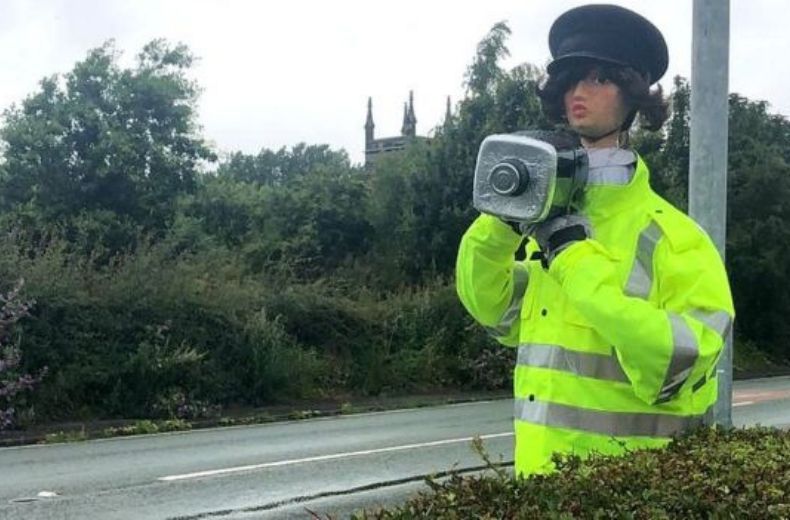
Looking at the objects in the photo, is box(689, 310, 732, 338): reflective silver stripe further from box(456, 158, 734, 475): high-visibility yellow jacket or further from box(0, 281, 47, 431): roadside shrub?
box(0, 281, 47, 431): roadside shrub

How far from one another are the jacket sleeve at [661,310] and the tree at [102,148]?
24294mm

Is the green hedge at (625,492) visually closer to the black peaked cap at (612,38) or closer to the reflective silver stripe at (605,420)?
the reflective silver stripe at (605,420)

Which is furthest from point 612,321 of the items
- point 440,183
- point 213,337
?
point 440,183

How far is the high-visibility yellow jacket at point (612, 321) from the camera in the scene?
245 centimetres

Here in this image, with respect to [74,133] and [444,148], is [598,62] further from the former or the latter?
[74,133]

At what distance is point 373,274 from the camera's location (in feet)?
83.3

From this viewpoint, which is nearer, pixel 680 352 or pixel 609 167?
pixel 680 352

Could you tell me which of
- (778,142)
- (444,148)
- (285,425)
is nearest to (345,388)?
(285,425)

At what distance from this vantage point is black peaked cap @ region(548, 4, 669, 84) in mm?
2814

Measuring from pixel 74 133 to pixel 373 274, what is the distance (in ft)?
31.0

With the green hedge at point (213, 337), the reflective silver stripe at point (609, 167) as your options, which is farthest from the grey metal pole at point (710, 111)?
the green hedge at point (213, 337)

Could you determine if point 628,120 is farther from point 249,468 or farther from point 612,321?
point 249,468

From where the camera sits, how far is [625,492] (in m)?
2.35

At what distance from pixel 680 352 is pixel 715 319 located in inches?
7.0
